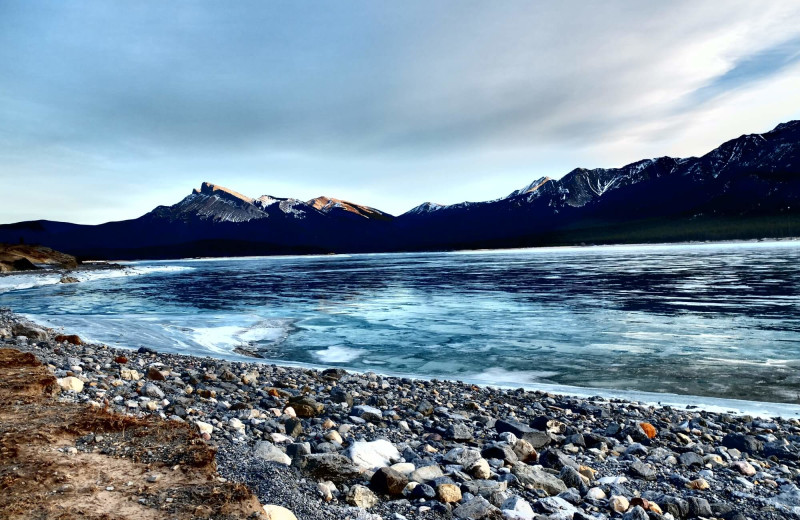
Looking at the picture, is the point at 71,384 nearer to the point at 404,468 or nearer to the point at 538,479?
the point at 404,468

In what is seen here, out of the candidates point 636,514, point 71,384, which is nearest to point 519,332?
point 636,514

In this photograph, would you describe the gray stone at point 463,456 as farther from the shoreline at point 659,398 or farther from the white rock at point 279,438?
the shoreline at point 659,398

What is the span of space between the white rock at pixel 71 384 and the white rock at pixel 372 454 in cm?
550

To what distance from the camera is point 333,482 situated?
17.9ft

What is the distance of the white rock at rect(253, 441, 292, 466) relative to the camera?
5941mm

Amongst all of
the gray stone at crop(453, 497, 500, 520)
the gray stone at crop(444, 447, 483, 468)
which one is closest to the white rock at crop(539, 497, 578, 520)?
the gray stone at crop(453, 497, 500, 520)

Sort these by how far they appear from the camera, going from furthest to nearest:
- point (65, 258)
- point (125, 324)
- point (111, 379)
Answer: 1. point (65, 258)
2. point (125, 324)
3. point (111, 379)

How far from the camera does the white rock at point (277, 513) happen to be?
169 inches

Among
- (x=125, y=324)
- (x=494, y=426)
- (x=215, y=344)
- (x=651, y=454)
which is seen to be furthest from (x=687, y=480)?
(x=125, y=324)

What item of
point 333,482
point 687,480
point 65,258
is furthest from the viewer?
point 65,258

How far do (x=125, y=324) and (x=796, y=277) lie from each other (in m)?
49.3

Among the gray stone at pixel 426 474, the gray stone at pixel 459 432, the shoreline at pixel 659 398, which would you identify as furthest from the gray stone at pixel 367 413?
the shoreline at pixel 659 398

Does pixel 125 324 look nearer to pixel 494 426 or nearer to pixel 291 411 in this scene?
pixel 291 411

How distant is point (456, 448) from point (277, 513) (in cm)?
314
